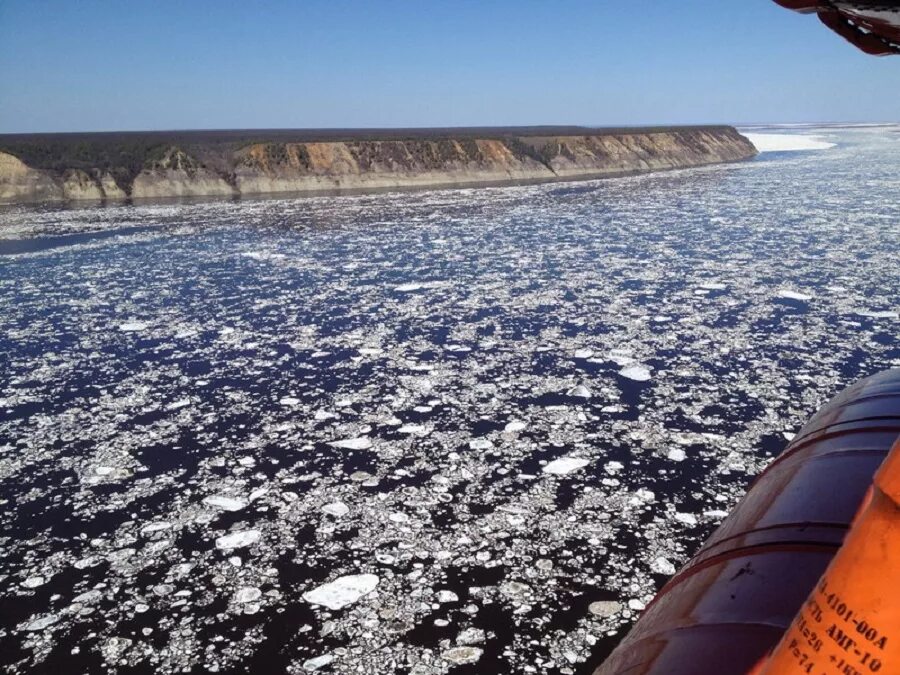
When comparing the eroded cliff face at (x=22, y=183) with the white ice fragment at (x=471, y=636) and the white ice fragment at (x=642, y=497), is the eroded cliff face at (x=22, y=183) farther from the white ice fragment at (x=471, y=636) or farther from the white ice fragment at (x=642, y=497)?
the white ice fragment at (x=471, y=636)

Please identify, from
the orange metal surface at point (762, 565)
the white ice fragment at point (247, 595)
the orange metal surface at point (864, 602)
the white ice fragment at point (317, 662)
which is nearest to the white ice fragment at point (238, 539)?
the white ice fragment at point (247, 595)

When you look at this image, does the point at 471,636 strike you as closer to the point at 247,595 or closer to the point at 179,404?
the point at 247,595

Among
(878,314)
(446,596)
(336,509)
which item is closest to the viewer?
(446,596)

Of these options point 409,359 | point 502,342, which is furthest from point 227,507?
point 502,342

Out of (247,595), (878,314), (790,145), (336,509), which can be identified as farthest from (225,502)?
(790,145)

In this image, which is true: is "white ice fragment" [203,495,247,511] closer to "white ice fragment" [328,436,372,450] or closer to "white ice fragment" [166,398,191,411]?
"white ice fragment" [328,436,372,450]

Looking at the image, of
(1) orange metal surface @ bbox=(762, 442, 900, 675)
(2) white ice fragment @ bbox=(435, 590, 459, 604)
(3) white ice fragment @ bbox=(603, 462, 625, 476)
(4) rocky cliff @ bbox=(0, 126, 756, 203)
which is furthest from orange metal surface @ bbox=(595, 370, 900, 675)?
(4) rocky cliff @ bbox=(0, 126, 756, 203)
